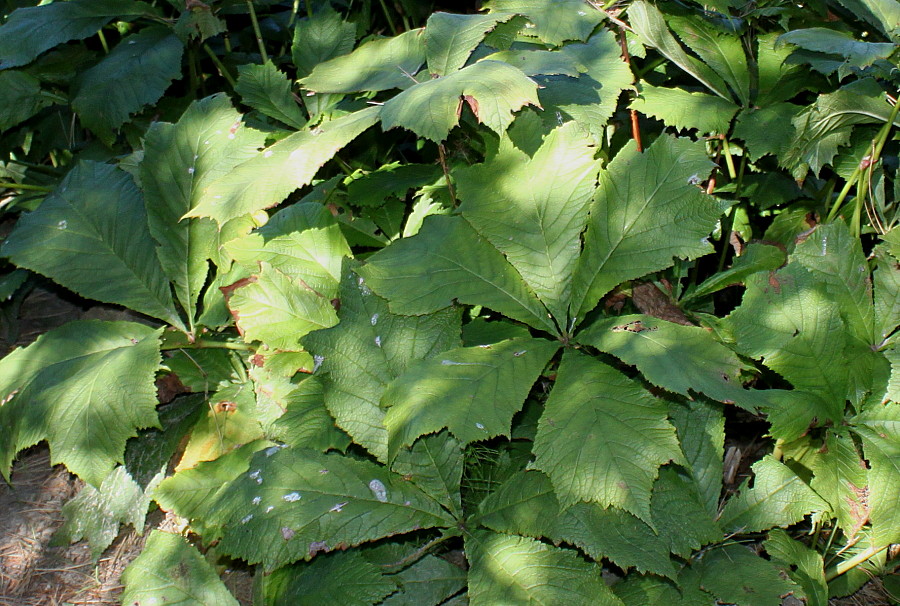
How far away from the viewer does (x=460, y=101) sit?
1368mm

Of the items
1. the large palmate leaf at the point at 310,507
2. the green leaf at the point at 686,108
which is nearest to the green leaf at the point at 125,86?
the large palmate leaf at the point at 310,507

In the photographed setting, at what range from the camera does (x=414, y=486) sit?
4.76ft

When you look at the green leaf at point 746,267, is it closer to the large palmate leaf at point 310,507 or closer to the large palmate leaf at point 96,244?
the large palmate leaf at point 310,507

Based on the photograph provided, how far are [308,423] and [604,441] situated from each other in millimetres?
633

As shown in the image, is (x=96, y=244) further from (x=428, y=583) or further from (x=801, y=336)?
(x=801, y=336)

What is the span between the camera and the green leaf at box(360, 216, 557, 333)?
145 centimetres

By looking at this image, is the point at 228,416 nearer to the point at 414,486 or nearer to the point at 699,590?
the point at 414,486

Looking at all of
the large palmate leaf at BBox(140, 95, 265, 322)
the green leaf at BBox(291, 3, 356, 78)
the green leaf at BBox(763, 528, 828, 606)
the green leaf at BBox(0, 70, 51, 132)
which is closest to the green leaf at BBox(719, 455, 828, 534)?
the green leaf at BBox(763, 528, 828, 606)

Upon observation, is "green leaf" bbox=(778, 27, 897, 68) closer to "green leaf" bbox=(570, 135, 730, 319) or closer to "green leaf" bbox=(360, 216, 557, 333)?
"green leaf" bbox=(570, 135, 730, 319)

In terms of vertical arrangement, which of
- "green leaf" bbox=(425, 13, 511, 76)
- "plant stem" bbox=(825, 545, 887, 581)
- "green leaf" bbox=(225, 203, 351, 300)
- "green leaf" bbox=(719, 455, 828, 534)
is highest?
"green leaf" bbox=(425, 13, 511, 76)

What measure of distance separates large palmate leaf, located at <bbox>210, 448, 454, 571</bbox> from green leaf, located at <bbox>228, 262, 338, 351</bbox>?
0.93 ft

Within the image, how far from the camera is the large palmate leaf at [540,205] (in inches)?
57.8

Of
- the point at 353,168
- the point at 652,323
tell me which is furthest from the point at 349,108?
the point at 652,323

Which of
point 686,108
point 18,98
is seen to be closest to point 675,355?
point 686,108
